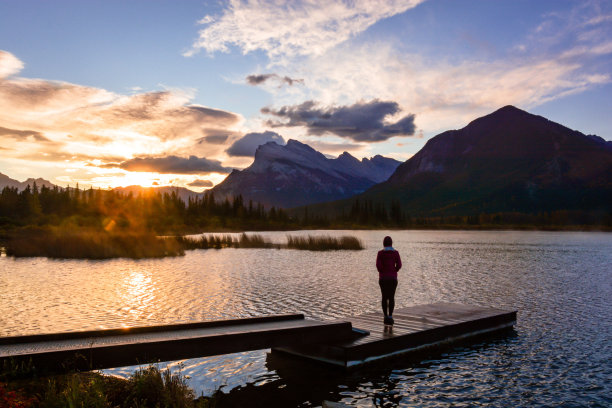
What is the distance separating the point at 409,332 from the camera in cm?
1583

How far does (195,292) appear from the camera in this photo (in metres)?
28.5

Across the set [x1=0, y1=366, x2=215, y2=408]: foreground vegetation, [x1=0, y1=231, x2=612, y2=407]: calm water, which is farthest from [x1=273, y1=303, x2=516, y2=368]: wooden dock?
[x1=0, y1=366, x2=215, y2=408]: foreground vegetation

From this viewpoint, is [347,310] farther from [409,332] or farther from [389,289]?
[409,332]

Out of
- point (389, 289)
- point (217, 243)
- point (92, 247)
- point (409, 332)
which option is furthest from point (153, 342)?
point (217, 243)

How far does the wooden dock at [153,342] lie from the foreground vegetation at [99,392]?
43cm

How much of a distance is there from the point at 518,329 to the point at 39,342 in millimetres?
18478

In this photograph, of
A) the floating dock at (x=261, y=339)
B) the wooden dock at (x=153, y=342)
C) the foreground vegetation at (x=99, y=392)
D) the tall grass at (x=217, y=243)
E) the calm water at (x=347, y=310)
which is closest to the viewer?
the foreground vegetation at (x=99, y=392)

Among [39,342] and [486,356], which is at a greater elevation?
[39,342]

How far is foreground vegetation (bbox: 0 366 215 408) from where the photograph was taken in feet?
27.8

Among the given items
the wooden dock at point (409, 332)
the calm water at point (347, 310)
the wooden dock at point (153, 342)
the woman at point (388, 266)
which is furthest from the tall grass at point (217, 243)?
the wooden dock at point (153, 342)

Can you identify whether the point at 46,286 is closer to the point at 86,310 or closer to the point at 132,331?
the point at 86,310

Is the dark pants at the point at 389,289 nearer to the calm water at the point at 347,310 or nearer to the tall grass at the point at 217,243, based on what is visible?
the calm water at the point at 347,310

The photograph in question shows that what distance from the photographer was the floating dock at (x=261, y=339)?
10.2 m

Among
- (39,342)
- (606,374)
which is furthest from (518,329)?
(39,342)
